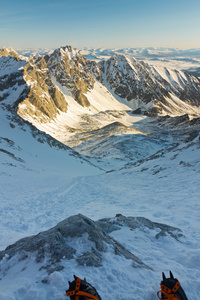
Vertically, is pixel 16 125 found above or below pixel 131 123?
above

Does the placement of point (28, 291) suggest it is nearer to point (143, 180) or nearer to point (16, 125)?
point (143, 180)

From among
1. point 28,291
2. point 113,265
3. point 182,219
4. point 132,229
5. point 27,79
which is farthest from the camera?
point 27,79

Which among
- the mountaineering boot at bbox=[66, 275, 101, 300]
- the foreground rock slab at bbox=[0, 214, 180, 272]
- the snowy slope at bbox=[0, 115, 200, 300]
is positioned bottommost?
the snowy slope at bbox=[0, 115, 200, 300]

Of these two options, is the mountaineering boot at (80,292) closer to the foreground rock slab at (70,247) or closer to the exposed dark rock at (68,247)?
the foreground rock slab at (70,247)

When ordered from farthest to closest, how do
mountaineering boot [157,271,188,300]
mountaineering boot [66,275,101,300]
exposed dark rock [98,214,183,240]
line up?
exposed dark rock [98,214,183,240], mountaineering boot [157,271,188,300], mountaineering boot [66,275,101,300]

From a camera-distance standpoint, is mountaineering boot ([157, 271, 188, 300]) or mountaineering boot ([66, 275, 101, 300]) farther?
mountaineering boot ([157, 271, 188, 300])

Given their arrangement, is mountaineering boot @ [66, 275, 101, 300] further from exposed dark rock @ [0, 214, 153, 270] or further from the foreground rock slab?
exposed dark rock @ [0, 214, 153, 270]

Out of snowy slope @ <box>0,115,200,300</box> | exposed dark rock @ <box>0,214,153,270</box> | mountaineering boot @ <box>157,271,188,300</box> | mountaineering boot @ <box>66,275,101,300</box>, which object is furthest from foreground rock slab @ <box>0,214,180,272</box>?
mountaineering boot @ <box>157,271,188,300</box>

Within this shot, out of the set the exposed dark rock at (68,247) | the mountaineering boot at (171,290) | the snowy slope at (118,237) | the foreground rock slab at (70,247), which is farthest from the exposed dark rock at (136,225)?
the mountaineering boot at (171,290)

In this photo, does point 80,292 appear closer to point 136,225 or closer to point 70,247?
point 70,247

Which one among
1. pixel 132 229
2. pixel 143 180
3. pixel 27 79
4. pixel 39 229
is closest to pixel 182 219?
pixel 132 229

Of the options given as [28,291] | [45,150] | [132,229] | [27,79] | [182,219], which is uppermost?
[27,79]
